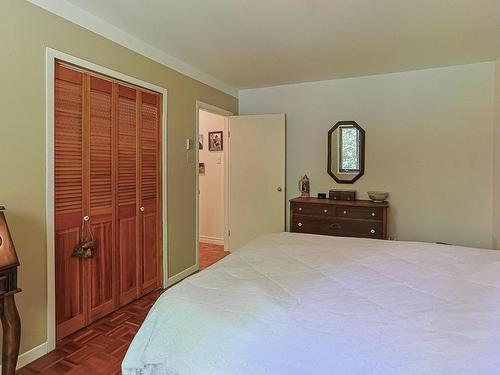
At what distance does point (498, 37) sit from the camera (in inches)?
102

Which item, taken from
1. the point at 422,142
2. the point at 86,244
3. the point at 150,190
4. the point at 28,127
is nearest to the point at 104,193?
the point at 86,244

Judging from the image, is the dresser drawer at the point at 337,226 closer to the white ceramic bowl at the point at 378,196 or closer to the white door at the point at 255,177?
the white ceramic bowl at the point at 378,196

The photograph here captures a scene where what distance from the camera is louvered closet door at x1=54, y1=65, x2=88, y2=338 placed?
81.7 inches

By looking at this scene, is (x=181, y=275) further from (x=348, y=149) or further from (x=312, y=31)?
(x=312, y=31)

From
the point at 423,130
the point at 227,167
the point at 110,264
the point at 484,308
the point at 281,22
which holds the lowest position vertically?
the point at 110,264

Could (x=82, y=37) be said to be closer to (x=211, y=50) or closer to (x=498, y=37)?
(x=211, y=50)

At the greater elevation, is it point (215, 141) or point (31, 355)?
point (215, 141)

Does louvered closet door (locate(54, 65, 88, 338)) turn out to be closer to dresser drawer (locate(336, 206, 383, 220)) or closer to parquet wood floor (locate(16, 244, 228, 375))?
parquet wood floor (locate(16, 244, 228, 375))

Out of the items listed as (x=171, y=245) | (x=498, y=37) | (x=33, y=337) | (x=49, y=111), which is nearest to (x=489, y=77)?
(x=498, y=37)

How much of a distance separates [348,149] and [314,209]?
926 mm

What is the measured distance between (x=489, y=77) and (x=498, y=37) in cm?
74

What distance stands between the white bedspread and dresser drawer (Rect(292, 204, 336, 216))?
1837mm

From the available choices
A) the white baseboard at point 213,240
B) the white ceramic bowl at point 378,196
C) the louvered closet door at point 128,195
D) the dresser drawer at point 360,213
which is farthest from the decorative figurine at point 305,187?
the louvered closet door at point 128,195

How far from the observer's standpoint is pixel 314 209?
3.53 metres
